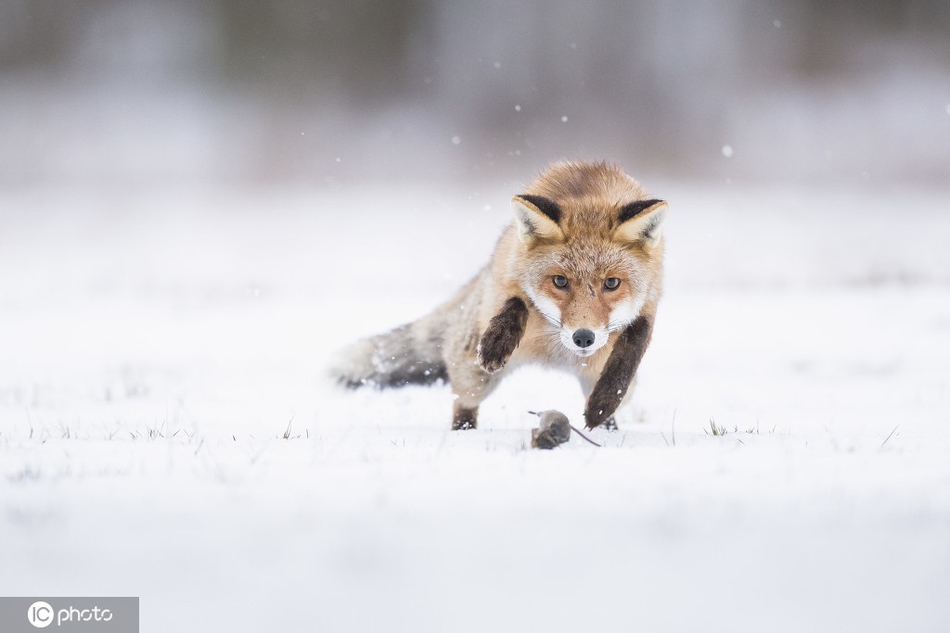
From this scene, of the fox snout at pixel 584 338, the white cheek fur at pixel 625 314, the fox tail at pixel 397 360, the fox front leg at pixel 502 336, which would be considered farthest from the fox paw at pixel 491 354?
the fox tail at pixel 397 360

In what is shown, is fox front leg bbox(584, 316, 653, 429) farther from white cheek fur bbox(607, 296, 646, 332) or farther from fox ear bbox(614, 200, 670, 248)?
fox ear bbox(614, 200, 670, 248)

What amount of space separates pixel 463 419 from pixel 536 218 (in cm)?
166

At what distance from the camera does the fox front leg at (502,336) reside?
14.5 feet

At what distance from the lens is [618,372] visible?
14.5ft

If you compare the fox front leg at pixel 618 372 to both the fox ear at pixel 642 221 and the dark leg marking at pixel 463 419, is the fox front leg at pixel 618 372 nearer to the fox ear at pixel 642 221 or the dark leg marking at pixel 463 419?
the fox ear at pixel 642 221

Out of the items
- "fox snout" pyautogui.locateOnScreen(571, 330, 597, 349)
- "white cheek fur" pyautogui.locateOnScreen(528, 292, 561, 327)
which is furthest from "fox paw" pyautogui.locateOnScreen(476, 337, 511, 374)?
"fox snout" pyautogui.locateOnScreen(571, 330, 597, 349)

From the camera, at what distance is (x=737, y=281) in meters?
13.8

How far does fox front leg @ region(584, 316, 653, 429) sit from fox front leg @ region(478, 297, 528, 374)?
1.79 ft

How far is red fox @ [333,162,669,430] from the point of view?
4.36m

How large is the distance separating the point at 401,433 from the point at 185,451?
4.54ft

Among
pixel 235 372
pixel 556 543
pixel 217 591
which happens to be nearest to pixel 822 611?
pixel 556 543

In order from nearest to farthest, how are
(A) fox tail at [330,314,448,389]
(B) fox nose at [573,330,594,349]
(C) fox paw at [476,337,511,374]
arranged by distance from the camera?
(B) fox nose at [573,330,594,349], (C) fox paw at [476,337,511,374], (A) fox tail at [330,314,448,389]

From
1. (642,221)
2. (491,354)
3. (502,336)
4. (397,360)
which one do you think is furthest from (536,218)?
(397,360)

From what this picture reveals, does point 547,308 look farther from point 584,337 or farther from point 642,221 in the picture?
point 642,221
